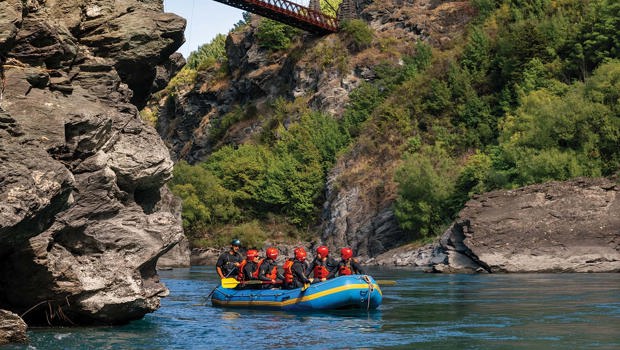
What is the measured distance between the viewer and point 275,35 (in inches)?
3602

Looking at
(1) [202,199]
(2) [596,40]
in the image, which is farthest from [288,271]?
(1) [202,199]

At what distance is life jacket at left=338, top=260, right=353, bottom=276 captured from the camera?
87.4 ft

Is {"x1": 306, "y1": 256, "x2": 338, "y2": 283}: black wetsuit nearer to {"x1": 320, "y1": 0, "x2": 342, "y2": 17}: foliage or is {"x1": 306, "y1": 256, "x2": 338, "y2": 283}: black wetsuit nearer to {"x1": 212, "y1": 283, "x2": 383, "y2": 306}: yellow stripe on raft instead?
{"x1": 212, "y1": 283, "x2": 383, "y2": 306}: yellow stripe on raft

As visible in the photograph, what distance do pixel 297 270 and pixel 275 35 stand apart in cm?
6779

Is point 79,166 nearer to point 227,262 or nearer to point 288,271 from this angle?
point 288,271

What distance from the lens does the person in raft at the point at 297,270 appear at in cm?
2603

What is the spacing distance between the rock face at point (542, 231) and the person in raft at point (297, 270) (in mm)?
19209

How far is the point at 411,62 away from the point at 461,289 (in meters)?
49.2

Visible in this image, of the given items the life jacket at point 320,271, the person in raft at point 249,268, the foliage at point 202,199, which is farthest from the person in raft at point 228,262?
the foliage at point 202,199

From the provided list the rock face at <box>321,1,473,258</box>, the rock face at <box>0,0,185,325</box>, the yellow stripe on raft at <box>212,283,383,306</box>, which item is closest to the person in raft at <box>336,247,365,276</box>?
the yellow stripe on raft at <box>212,283,383,306</box>

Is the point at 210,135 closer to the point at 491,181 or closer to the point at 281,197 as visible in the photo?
the point at 281,197

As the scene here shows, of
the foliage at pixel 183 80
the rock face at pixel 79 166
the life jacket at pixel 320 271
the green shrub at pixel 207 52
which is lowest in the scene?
the life jacket at pixel 320 271

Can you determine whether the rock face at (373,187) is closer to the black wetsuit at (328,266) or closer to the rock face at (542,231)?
the rock face at (542,231)

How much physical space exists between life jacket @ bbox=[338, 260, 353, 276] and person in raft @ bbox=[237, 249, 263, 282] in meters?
3.56
